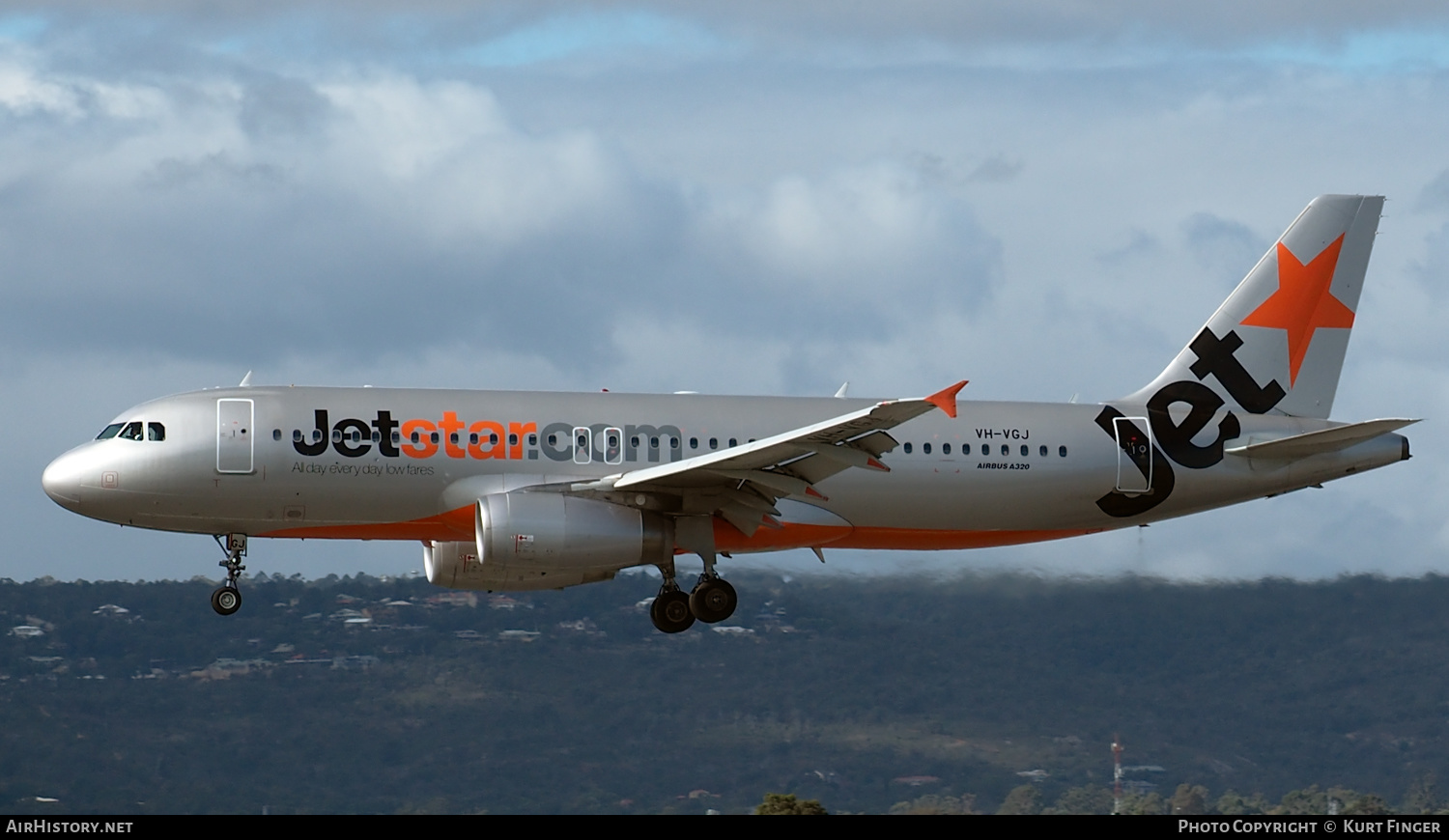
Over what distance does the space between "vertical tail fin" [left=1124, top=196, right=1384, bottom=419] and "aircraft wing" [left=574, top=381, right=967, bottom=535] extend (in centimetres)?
789

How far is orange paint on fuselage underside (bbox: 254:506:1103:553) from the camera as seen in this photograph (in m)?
36.0

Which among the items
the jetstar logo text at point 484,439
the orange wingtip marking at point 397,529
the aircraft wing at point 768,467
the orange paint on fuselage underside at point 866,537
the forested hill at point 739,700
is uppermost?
the jetstar logo text at point 484,439

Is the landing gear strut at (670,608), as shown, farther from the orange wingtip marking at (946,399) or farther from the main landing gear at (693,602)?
the orange wingtip marking at (946,399)

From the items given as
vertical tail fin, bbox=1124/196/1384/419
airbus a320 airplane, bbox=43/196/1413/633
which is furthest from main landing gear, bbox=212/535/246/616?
vertical tail fin, bbox=1124/196/1384/419

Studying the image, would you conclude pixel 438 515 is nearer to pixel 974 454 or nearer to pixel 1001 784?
pixel 974 454

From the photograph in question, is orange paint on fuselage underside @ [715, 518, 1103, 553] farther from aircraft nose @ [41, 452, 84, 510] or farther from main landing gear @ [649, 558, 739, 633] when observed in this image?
aircraft nose @ [41, 452, 84, 510]

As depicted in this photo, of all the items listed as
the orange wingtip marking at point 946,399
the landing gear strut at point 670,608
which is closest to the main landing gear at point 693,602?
the landing gear strut at point 670,608

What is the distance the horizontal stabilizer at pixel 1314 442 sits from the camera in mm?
37781

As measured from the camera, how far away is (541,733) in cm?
5044

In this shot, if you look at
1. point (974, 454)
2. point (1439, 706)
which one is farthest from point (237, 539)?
point (1439, 706)

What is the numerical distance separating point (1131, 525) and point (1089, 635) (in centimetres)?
986

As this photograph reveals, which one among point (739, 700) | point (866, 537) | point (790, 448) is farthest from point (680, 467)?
point (739, 700)

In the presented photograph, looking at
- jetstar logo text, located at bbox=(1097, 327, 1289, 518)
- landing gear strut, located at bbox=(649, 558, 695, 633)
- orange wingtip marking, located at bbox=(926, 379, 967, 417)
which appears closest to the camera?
orange wingtip marking, located at bbox=(926, 379, 967, 417)

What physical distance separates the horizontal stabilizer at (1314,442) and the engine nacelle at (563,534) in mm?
11290
